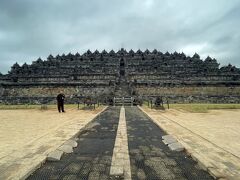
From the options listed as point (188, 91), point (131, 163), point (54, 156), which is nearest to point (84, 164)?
point (54, 156)

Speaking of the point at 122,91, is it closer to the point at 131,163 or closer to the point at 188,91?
the point at 188,91

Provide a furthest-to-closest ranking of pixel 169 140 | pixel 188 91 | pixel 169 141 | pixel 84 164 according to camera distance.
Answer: pixel 188 91 < pixel 169 140 < pixel 169 141 < pixel 84 164

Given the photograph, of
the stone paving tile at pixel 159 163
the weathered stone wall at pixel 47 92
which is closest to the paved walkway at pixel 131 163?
the stone paving tile at pixel 159 163

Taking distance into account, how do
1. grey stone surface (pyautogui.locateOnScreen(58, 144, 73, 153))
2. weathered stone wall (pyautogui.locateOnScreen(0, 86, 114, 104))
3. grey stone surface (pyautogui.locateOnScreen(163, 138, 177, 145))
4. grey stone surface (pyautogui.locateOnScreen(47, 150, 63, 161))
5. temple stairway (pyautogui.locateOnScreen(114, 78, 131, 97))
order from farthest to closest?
temple stairway (pyautogui.locateOnScreen(114, 78, 131, 97)) → weathered stone wall (pyautogui.locateOnScreen(0, 86, 114, 104)) → grey stone surface (pyautogui.locateOnScreen(163, 138, 177, 145)) → grey stone surface (pyautogui.locateOnScreen(58, 144, 73, 153)) → grey stone surface (pyautogui.locateOnScreen(47, 150, 63, 161))

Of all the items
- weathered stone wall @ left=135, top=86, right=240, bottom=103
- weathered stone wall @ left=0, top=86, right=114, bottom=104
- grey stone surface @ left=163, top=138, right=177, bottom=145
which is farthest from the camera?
weathered stone wall @ left=135, top=86, right=240, bottom=103

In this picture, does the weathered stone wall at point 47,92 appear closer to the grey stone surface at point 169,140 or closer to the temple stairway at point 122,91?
the temple stairway at point 122,91

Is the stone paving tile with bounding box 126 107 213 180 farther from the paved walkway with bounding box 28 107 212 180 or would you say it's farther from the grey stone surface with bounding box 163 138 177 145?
the grey stone surface with bounding box 163 138 177 145

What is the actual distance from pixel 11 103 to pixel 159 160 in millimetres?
28352

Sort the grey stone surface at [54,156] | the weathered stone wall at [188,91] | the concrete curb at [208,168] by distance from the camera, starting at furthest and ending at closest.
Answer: the weathered stone wall at [188,91]
the grey stone surface at [54,156]
the concrete curb at [208,168]

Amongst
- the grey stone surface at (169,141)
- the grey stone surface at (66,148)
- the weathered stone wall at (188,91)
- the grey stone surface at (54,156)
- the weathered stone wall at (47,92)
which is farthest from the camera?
the weathered stone wall at (188,91)

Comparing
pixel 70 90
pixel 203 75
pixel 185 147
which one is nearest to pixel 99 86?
pixel 70 90

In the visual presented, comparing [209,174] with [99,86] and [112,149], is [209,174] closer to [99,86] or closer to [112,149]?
[112,149]

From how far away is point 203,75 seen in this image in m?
37.6

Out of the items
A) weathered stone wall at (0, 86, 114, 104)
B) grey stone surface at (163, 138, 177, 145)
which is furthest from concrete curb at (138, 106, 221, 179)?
weathered stone wall at (0, 86, 114, 104)
